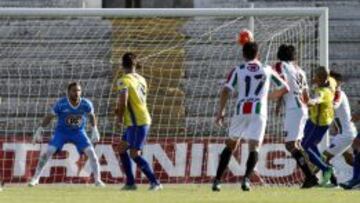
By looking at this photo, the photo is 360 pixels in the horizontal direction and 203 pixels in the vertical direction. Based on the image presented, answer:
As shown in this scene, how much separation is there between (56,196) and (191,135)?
21.5 feet

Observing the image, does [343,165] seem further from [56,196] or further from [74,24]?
[56,196]

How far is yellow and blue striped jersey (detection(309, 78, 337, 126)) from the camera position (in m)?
18.6

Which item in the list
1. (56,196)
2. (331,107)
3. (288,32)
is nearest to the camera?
(56,196)

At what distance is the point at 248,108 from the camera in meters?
16.1

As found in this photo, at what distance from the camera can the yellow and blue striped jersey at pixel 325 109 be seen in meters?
18.6

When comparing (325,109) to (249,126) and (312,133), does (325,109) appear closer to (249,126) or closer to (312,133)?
(312,133)

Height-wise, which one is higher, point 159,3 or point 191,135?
point 159,3

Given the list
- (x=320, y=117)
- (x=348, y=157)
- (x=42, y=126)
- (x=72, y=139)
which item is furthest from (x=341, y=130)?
(x=42, y=126)

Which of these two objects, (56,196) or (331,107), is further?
(331,107)

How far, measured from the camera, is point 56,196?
590 inches

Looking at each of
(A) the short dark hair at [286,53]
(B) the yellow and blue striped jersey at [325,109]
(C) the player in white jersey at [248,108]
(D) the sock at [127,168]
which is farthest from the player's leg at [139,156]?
(B) the yellow and blue striped jersey at [325,109]

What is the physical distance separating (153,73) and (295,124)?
4907mm

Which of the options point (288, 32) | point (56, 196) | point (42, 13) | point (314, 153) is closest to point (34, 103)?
point (42, 13)

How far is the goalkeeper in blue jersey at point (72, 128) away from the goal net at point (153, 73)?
1388mm
